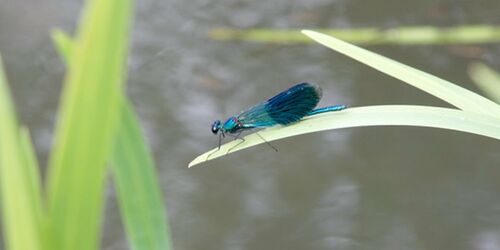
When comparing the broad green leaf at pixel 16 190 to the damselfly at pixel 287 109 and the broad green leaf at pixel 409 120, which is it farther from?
the damselfly at pixel 287 109

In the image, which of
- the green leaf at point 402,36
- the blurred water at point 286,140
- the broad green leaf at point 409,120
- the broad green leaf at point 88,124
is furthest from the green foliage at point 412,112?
the green leaf at point 402,36

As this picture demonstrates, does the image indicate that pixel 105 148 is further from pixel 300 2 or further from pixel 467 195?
pixel 300 2

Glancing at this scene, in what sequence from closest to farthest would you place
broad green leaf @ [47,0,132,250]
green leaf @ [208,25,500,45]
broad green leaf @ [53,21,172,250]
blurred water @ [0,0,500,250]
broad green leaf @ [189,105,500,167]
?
broad green leaf @ [47,0,132,250], broad green leaf @ [53,21,172,250], broad green leaf @ [189,105,500,167], blurred water @ [0,0,500,250], green leaf @ [208,25,500,45]

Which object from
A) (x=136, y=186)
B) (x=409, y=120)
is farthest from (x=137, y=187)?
(x=409, y=120)

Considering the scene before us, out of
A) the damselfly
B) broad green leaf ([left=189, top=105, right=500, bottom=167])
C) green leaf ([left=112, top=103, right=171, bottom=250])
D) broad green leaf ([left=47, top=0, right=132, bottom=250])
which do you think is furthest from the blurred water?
broad green leaf ([left=47, top=0, right=132, bottom=250])

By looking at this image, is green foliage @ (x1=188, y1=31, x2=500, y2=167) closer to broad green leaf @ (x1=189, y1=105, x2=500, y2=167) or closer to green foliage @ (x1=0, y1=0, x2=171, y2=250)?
→ broad green leaf @ (x1=189, y1=105, x2=500, y2=167)

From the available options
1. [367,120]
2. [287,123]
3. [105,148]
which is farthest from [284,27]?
[105,148]

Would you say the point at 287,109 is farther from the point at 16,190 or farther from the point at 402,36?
the point at 402,36

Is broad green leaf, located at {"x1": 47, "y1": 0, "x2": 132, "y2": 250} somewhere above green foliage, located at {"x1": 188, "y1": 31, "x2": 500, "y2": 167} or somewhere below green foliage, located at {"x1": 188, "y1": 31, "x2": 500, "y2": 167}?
below
